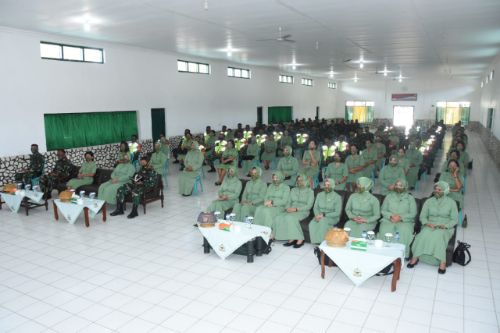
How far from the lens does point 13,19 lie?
9133 millimetres

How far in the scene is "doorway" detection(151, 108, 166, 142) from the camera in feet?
49.9

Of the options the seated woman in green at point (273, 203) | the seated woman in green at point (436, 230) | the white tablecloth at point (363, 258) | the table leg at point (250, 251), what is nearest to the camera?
the white tablecloth at point (363, 258)

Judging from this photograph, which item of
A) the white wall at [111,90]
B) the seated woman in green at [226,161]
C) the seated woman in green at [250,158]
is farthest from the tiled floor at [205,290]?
the seated woman in green at [250,158]

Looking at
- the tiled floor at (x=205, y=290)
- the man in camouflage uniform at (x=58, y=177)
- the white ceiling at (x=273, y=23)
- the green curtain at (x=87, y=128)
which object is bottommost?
the tiled floor at (x=205, y=290)

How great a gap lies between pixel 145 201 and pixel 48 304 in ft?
13.5

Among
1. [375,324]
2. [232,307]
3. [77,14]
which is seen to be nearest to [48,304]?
[232,307]

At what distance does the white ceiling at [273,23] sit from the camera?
7.68m

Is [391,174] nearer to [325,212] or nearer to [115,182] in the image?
[325,212]

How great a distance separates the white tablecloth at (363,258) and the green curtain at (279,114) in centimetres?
1912

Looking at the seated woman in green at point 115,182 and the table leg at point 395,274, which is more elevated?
the seated woman in green at point 115,182

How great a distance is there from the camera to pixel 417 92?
32.7m

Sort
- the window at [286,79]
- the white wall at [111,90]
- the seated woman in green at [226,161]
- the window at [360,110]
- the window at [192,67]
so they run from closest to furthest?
the white wall at [111,90]
the seated woman in green at [226,161]
the window at [192,67]
the window at [286,79]
the window at [360,110]

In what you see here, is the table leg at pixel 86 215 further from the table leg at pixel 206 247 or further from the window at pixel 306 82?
the window at pixel 306 82

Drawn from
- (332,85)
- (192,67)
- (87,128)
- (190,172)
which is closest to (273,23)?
(190,172)
